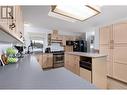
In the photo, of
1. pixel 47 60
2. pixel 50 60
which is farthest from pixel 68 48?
pixel 47 60

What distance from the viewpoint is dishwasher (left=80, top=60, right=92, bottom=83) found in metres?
3.13

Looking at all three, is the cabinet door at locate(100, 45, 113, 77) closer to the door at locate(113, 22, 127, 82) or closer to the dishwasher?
the door at locate(113, 22, 127, 82)

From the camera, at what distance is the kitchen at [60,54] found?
1.00m

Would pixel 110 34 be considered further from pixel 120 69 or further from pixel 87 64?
pixel 87 64

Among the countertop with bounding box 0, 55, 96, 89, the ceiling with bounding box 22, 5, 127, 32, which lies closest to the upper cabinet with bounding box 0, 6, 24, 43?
the countertop with bounding box 0, 55, 96, 89

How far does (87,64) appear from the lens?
329cm

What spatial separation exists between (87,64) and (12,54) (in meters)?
1.74

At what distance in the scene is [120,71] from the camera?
12.8 ft

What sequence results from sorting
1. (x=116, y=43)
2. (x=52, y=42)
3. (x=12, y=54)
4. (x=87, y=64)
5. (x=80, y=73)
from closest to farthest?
(x=12, y=54), (x=87, y=64), (x=80, y=73), (x=116, y=43), (x=52, y=42)

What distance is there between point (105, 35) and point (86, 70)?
A: 5.69ft

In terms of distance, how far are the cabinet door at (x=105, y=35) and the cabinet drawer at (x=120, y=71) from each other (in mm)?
830

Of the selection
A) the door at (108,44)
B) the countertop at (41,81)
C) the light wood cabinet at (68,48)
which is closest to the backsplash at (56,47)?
the light wood cabinet at (68,48)
